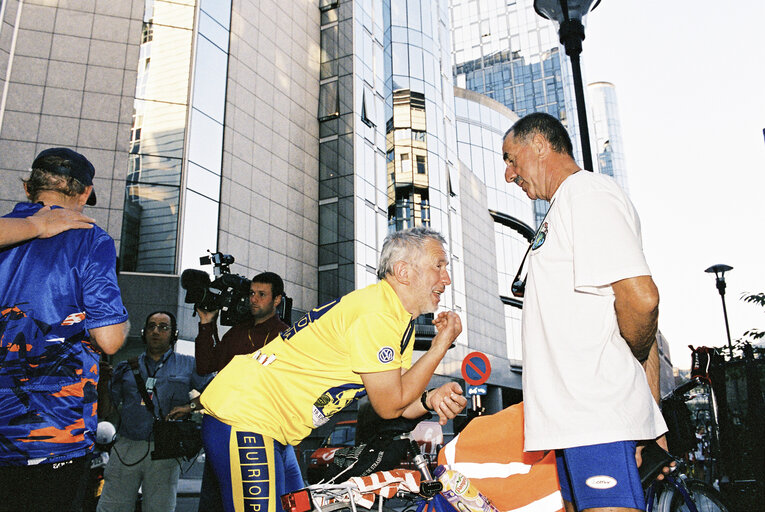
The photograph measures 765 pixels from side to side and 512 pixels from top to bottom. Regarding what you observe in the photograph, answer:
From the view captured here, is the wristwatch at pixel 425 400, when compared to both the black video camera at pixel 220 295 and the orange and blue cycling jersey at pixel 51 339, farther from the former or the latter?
the black video camera at pixel 220 295

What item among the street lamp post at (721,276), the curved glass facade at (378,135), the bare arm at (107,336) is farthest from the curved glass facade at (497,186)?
the bare arm at (107,336)

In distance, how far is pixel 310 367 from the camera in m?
2.57

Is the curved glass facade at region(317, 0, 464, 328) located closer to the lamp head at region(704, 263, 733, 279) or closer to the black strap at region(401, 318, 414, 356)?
the lamp head at region(704, 263, 733, 279)

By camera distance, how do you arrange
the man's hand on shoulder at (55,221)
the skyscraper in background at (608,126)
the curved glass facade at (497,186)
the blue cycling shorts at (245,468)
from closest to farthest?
the man's hand on shoulder at (55,221), the blue cycling shorts at (245,468), the curved glass facade at (497,186), the skyscraper in background at (608,126)

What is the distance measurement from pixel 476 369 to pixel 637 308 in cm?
1048

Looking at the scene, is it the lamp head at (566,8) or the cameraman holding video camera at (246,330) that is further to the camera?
the lamp head at (566,8)

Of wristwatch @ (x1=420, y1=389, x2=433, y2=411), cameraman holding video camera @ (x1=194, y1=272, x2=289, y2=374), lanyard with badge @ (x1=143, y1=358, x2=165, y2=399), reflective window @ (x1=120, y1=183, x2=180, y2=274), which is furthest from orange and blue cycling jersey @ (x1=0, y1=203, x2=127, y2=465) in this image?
reflective window @ (x1=120, y1=183, x2=180, y2=274)

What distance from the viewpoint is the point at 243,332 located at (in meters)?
4.84

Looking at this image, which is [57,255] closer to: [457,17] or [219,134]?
[219,134]

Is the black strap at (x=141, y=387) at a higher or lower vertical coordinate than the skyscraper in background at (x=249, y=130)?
lower

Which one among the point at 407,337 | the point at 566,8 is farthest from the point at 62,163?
the point at 566,8

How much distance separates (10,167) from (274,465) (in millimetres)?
17572

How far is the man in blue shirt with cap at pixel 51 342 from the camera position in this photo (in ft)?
6.83

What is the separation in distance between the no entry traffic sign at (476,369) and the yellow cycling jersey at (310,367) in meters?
9.09
